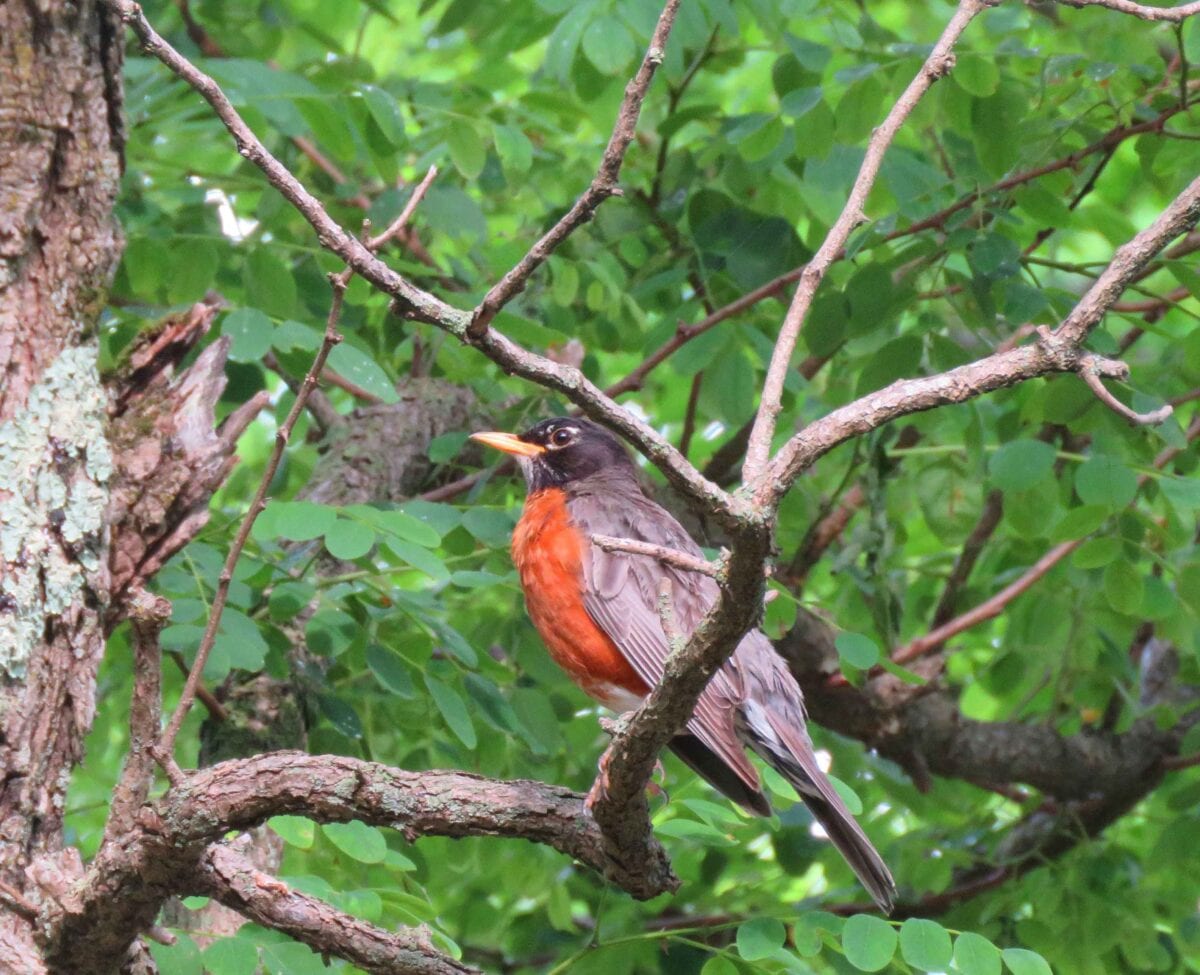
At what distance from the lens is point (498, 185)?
551 cm

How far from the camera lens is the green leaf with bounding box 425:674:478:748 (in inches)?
154

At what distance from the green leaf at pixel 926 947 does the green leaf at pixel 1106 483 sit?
63.9 inches

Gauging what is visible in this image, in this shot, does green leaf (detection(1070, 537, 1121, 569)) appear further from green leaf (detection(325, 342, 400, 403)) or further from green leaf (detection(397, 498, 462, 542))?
green leaf (detection(325, 342, 400, 403))

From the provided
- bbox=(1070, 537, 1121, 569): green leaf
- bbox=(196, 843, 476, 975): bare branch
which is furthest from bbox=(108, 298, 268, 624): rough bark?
bbox=(1070, 537, 1121, 569): green leaf

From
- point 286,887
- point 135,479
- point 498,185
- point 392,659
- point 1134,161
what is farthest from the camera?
point 1134,161

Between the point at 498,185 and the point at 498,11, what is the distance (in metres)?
0.65

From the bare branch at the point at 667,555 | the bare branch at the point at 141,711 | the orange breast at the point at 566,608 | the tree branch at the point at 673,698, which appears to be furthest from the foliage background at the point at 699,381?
the bare branch at the point at 667,555

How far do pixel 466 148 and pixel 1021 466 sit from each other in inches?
81.9

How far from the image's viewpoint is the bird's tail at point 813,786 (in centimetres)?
365

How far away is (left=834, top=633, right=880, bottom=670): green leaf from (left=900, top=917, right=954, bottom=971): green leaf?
979 millimetres

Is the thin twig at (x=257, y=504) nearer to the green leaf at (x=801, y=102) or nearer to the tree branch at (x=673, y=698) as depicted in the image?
the tree branch at (x=673, y=698)

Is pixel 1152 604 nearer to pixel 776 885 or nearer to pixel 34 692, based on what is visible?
pixel 776 885

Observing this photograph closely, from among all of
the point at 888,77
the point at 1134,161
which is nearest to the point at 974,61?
the point at 888,77

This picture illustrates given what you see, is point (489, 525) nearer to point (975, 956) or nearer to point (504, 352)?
point (975, 956)
